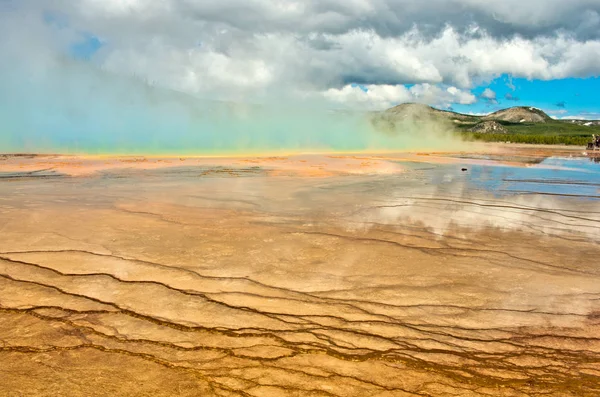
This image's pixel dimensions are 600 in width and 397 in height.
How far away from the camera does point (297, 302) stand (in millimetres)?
4125

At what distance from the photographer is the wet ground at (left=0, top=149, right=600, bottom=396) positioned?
2.95 m

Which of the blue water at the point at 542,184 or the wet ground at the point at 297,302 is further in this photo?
the blue water at the point at 542,184

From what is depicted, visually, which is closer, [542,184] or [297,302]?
[297,302]

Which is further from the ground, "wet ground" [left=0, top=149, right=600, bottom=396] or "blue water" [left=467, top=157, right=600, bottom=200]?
"blue water" [left=467, top=157, right=600, bottom=200]

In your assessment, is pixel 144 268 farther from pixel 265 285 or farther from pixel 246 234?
pixel 246 234

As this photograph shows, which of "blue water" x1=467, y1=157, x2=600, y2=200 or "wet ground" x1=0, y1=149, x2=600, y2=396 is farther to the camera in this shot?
"blue water" x1=467, y1=157, x2=600, y2=200

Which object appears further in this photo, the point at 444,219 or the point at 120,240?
the point at 444,219

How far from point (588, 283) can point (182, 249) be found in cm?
442

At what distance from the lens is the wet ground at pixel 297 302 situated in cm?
295

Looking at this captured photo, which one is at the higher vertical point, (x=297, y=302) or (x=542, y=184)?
(x=542, y=184)

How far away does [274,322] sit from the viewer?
3.71 meters

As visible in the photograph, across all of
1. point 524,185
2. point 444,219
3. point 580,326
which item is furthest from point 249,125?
point 580,326

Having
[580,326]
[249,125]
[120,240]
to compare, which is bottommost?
[580,326]

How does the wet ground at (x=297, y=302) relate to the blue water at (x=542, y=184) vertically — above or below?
below
